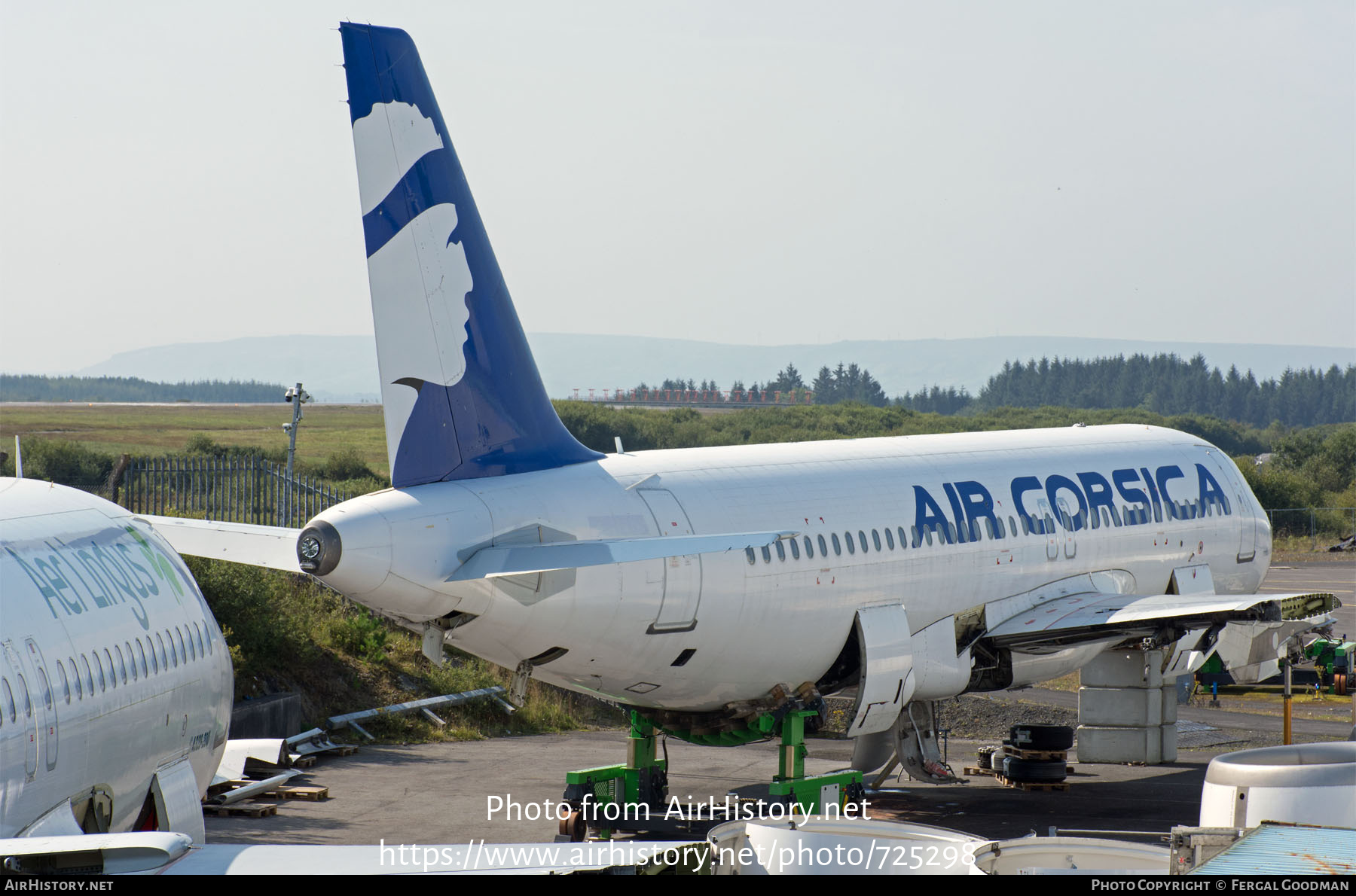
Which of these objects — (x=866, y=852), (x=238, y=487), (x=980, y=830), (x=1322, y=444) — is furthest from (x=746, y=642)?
(x=1322, y=444)

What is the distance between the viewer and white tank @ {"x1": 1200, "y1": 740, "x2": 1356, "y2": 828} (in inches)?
346

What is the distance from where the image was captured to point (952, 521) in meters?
21.7

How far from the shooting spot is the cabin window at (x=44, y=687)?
30.3ft

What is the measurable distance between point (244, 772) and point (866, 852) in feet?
49.9

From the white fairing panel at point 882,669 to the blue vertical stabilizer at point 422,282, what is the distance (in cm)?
562

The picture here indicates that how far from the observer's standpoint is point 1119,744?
81.1 ft

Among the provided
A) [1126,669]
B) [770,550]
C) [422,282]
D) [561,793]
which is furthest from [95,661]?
[1126,669]

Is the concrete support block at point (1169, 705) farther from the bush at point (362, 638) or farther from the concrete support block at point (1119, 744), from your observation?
the bush at point (362, 638)

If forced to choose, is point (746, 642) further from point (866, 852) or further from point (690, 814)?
point (866, 852)

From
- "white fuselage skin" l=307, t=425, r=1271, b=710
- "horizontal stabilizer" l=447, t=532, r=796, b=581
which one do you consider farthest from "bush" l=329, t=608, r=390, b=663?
"horizontal stabilizer" l=447, t=532, r=796, b=581

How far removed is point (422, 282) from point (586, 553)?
3.83 meters

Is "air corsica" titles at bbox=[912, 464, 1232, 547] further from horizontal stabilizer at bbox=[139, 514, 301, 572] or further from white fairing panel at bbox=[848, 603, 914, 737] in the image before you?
horizontal stabilizer at bbox=[139, 514, 301, 572]

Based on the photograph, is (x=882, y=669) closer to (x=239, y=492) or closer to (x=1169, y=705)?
(x=1169, y=705)

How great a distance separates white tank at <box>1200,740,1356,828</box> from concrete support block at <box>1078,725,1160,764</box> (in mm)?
15916
